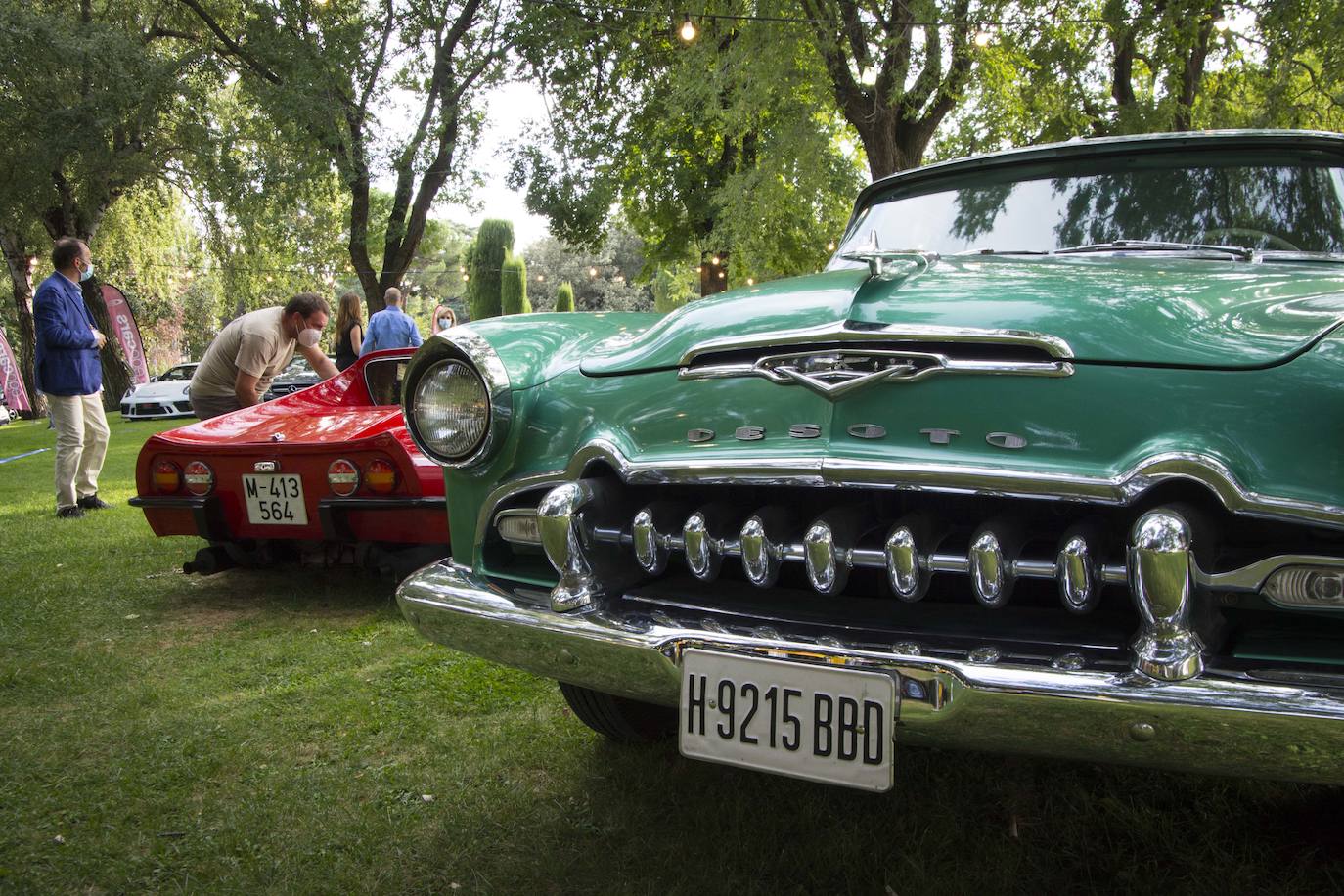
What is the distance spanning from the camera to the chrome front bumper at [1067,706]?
137cm

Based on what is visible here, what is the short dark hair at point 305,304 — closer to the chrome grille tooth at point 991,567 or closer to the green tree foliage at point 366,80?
the chrome grille tooth at point 991,567

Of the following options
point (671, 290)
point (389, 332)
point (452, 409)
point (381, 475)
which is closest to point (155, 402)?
point (389, 332)

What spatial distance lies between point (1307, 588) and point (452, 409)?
5.29 ft

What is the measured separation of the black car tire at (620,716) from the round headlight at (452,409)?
0.62m

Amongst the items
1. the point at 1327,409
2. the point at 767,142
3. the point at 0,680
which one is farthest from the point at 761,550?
the point at 767,142

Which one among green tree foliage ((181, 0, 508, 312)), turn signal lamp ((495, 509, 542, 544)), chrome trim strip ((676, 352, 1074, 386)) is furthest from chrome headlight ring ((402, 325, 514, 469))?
green tree foliage ((181, 0, 508, 312))

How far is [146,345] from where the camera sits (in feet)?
107

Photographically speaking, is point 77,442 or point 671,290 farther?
point 671,290

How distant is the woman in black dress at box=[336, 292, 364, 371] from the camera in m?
7.45

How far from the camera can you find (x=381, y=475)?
379 centimetres

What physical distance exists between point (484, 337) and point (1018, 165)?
1572 mm

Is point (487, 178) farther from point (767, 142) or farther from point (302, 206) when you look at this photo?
point (767, 142)

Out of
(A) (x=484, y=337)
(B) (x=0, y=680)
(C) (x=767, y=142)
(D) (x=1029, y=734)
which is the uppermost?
(C) (x=767, y=142)

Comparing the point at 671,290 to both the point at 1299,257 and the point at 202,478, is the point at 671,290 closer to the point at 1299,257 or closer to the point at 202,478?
the point at 202,478
